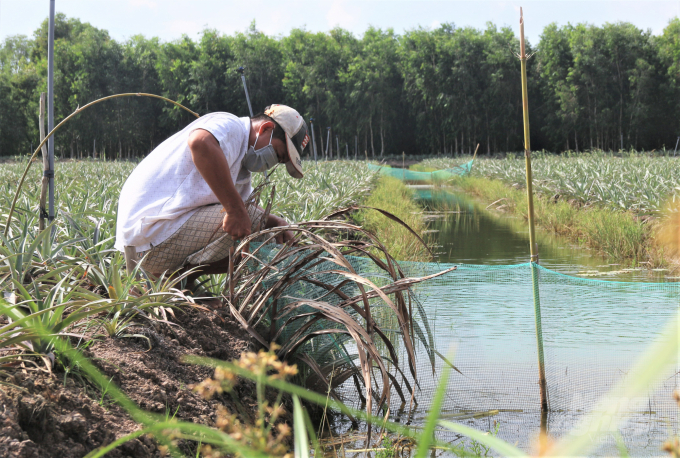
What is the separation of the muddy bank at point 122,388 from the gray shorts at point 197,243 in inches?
14.7

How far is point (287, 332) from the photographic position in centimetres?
224

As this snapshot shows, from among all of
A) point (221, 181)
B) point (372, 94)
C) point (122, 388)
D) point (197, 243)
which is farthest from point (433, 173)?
point (372, 94)

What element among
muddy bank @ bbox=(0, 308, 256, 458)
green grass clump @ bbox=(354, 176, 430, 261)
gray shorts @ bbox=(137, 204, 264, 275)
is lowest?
green grass clump @ bbox=(354, 176, 430, 261)

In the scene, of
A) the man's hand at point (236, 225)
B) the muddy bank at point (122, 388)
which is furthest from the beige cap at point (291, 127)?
the muddy bank at point (122, 388)

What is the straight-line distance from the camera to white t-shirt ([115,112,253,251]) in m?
2.46

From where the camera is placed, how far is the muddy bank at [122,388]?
1281 millimetres

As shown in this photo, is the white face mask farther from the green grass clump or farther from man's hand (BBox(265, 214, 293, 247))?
the green grass clump

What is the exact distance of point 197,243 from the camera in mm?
2510

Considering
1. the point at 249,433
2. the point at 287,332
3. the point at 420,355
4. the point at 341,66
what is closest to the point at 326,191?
the point at 420,355

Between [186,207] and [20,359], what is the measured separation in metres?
1.14

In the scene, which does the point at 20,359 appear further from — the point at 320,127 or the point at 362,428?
the point at 320,127

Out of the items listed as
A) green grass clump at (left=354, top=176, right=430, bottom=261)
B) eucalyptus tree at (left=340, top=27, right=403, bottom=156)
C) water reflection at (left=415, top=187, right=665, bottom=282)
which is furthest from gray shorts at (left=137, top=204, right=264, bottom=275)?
eucalyptus tree at (left=340, top=27, right=403, bottom=156)

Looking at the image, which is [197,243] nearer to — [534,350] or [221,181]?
[221,181]

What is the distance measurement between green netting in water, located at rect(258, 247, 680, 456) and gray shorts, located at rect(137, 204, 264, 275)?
40 centimetres
